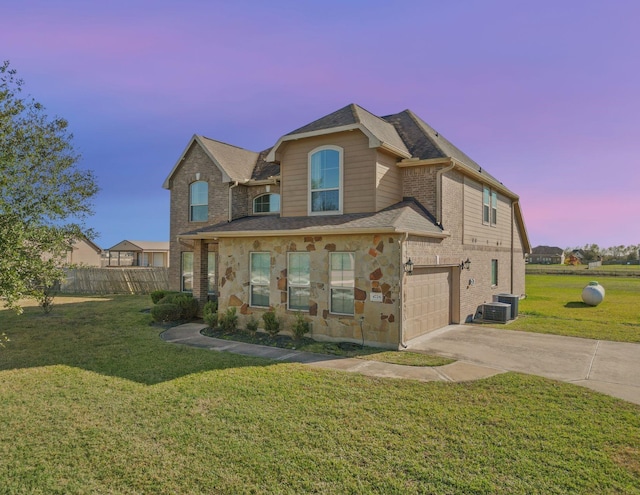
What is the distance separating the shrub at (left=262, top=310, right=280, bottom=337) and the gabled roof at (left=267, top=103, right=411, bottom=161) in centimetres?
544

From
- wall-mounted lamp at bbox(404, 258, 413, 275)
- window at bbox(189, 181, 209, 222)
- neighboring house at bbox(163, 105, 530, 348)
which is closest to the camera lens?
wall-mounted lamp at bbox(404, 258, 413, 275)

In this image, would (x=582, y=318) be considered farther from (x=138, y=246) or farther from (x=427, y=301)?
(x=138, y=246)

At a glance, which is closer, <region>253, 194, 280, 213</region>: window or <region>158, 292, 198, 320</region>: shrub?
<region>158, 292, 198, 320</region>: shrub

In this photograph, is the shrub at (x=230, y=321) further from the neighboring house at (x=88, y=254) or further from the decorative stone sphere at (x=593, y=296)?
the neighboring house at (x=88, y=254)

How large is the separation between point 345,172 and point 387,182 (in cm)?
140

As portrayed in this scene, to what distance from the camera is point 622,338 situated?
1112 cm

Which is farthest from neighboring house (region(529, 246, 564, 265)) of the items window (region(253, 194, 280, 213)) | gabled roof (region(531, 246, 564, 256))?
window (region(253, 194, 280, 213))

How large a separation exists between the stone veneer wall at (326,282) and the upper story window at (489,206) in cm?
844

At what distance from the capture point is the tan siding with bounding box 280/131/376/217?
37.8 ft

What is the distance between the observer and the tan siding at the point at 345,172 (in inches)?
453

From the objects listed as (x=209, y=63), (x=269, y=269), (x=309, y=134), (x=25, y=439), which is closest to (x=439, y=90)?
(x=309, y=134)

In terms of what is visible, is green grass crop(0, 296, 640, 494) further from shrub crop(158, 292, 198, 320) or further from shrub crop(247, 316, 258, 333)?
shrub crop(158, 292, 198, 320)

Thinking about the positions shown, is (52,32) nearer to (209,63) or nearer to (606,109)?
(209,63)

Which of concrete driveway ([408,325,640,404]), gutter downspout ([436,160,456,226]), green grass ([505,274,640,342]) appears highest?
gutter downspout ([436,160,456,226])
